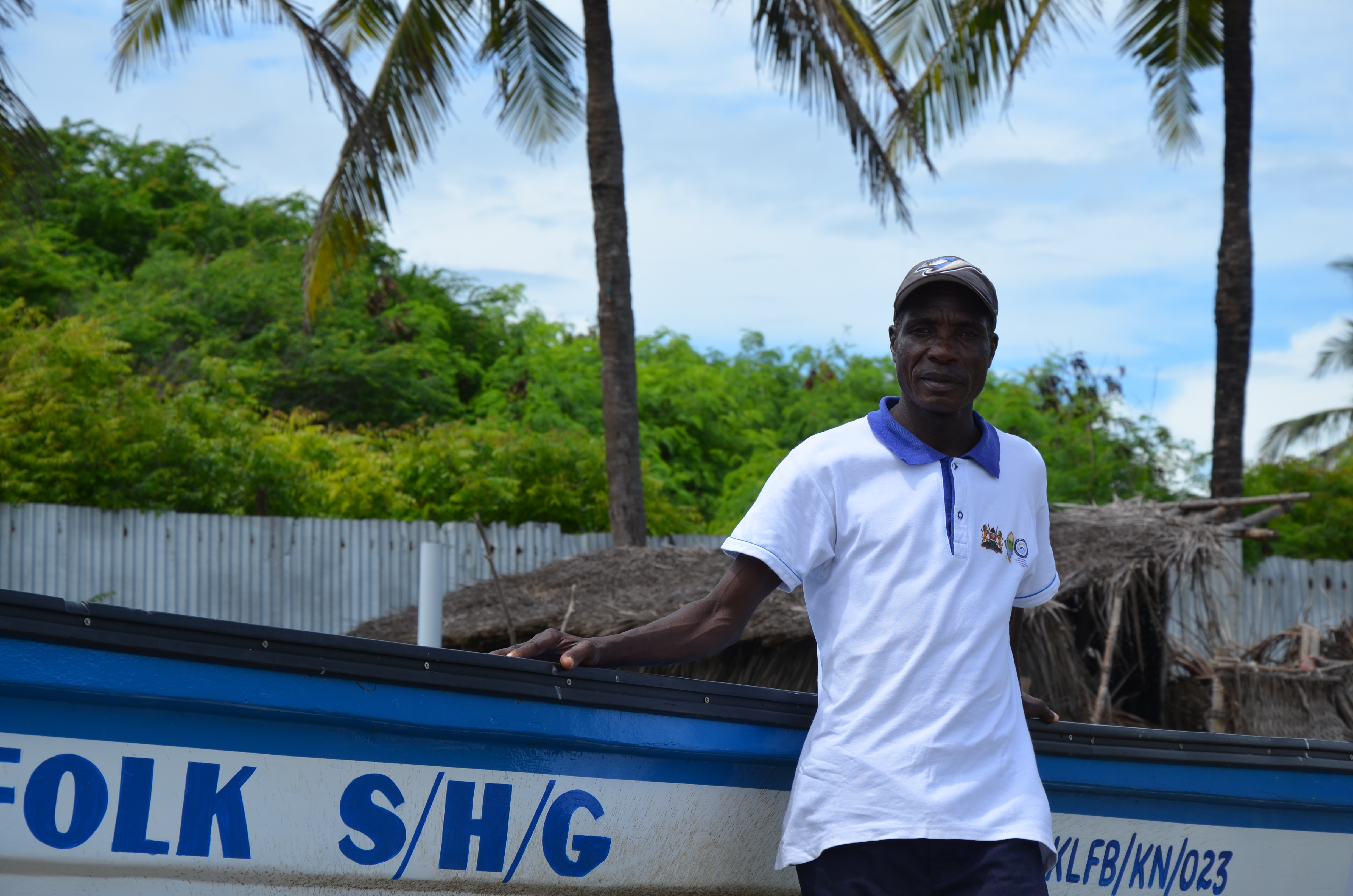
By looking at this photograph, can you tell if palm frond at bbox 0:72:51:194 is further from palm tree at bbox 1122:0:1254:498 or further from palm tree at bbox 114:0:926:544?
palm tree at bbox 1122:0:1254:498

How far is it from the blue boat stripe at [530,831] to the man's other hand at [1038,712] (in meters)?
1.21

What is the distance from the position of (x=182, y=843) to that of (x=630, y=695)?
92 centimetres

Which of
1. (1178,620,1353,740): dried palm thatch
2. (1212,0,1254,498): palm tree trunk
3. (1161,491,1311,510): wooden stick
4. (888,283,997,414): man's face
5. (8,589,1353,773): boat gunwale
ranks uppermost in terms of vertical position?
(1212,0,1254,498): palm tree trunk

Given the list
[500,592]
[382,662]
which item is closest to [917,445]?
[382,662]

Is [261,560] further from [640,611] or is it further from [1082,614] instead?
[1082,614]

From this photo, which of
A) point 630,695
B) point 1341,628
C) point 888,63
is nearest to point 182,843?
point 630,695

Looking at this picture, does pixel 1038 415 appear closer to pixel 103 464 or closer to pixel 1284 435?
pixel 1284 435

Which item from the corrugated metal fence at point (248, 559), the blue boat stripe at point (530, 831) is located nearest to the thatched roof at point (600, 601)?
the corrugated metal fence at point (248, 559)

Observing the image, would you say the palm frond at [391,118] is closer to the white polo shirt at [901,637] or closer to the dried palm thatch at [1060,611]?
the dried palm thatch at [1060,611]

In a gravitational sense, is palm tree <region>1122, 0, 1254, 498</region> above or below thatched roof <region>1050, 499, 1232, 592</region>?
above

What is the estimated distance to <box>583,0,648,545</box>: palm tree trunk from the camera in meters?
9.05

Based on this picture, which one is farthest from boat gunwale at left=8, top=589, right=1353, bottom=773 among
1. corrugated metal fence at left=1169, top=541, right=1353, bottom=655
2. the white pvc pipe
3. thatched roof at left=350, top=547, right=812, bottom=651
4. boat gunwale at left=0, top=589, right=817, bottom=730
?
corrugated metal fence at left=1169, top=541, right=1353, bottom=655

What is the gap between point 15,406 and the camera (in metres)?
9.66

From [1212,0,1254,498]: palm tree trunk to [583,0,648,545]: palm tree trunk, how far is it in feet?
16.3
